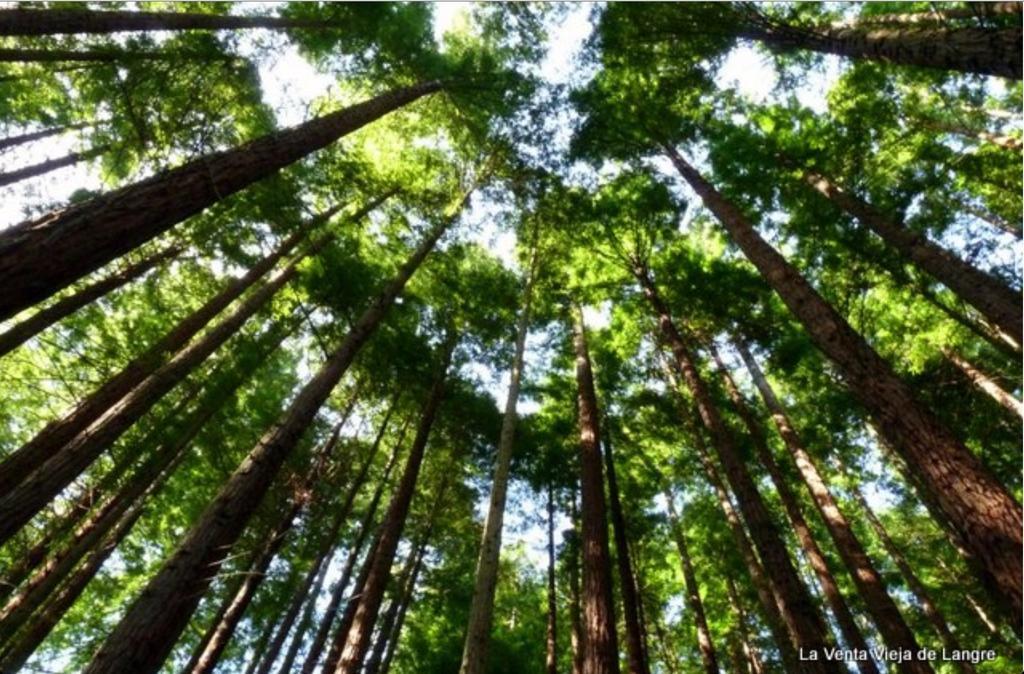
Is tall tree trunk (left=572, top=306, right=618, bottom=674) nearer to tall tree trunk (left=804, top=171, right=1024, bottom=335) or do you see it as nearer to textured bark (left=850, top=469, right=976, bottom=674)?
tall tree trunk (left=804, top=171, right=1024, bottom=335)

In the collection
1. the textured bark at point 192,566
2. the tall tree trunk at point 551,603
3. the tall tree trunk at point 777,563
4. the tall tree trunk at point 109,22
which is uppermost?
the tall tree trunk at point 109,22

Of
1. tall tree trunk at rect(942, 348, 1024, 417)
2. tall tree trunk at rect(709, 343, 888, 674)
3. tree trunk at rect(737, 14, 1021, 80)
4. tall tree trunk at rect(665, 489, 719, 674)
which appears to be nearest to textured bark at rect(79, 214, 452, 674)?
tree trunk at rect(737, 14, 1021, 80)

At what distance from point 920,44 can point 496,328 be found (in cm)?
1028

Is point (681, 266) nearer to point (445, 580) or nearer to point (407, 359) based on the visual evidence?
point (407, 359)

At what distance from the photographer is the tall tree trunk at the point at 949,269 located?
320 inches

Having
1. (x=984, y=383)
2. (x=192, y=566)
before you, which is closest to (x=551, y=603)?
(x=192, y=566)

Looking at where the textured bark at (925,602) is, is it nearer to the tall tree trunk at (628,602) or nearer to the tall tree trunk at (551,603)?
the tall tree trunk at (628,602)

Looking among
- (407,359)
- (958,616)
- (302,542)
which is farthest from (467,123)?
(958,616)

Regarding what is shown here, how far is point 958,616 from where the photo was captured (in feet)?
55.2

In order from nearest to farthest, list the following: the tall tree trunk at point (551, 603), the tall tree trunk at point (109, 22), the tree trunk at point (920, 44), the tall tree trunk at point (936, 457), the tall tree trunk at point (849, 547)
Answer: the tall tree trunk at point (936, 457)
the tree trunk at point (920, 44)
the tall tree trunk at point (109, 22)
the tall tree trunk at point (849, 547)
the tall tree trunk at point (551, 603)

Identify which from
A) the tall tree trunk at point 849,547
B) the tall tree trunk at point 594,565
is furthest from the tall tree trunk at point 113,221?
the tall tree trunk at point 849,547

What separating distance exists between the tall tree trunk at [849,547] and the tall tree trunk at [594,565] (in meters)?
4.68

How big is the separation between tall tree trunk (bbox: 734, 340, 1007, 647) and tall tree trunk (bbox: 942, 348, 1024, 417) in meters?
4.22

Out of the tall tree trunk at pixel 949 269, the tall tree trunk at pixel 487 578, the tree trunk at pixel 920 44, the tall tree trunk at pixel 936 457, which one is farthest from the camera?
the tall tree trunk at pixel 949 269
